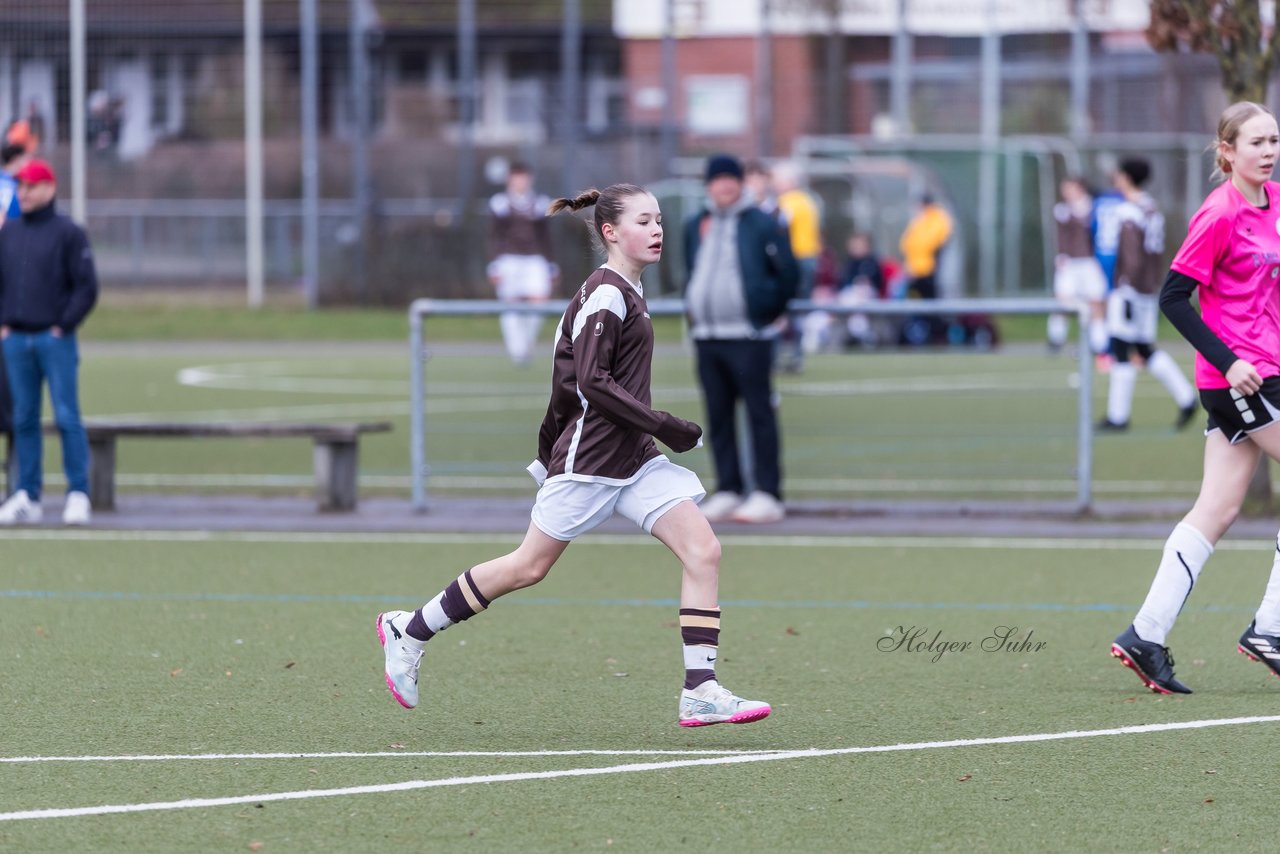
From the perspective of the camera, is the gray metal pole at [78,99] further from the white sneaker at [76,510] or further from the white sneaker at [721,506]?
the white sneaker at [721,506]

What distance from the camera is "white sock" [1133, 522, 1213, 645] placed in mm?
7211

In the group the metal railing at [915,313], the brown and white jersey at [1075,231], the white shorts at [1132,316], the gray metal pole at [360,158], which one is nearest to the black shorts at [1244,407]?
the metal railing at [915,313]

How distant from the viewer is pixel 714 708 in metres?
6.48

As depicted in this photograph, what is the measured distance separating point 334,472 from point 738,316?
2682mm

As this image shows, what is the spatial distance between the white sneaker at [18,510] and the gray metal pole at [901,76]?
23.5 m

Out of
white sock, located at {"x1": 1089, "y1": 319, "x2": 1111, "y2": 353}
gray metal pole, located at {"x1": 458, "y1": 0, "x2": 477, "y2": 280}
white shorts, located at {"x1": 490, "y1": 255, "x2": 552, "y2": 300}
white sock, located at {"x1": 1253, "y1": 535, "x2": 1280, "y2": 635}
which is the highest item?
gray metal pole, located at {"x1": 458, "y1": 0, "x2": 477, "y2": 280}

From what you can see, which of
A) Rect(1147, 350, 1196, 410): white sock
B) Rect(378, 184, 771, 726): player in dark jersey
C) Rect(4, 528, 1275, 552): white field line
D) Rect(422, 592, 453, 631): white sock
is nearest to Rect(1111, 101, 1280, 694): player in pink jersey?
Rect(378, 184, 771, 726): player in dark jersey

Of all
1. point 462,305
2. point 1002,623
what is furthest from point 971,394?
point 1002,623

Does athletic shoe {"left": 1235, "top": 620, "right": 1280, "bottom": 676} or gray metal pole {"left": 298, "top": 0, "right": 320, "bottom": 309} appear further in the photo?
gray metal pole {"left": 298, "top": 0, "right": 320, "bottom": 309}

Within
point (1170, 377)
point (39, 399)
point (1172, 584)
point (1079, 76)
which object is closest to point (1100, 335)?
point (1170, 377)

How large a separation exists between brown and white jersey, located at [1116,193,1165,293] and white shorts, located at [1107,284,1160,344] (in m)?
0.07

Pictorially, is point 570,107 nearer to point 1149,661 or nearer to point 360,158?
point 360,158

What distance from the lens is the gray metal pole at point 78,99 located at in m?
33.7

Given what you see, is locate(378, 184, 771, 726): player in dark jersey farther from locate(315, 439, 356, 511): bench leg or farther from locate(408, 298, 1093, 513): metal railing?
locate(315, 439, 356, 511): bench leg
